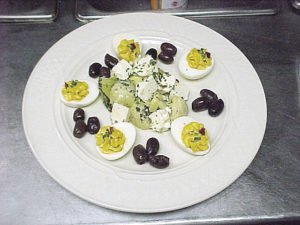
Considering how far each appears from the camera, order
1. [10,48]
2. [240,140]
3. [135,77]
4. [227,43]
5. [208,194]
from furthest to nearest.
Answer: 1. [10,48]
2. [227,43]
3. [135,77]
4. [240,140]
5. [208,194]

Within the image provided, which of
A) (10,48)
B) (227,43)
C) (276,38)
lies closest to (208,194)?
(227,43)

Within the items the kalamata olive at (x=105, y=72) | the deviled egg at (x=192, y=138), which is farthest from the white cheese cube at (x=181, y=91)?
the kalamata olive at (x=105, y=72)

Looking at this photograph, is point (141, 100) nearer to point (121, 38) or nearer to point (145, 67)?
point (145, 67)

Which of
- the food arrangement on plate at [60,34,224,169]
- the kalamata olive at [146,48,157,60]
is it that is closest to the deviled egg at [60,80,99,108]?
the food arrangement on plate at [60,34,224,169]

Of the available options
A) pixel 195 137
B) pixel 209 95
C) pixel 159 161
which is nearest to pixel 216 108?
pixel 209 95

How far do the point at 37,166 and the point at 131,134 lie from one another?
1.02ft

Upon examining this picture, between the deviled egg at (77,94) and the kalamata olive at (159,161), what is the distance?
0.95ft

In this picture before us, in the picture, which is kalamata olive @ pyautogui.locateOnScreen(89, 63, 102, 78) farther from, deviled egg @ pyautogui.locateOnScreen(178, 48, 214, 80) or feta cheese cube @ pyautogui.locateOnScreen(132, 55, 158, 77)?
deviled egg @ pyautogui.locateOnScreen(178, 48, 214, 80)

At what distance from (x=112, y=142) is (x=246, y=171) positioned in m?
0.42

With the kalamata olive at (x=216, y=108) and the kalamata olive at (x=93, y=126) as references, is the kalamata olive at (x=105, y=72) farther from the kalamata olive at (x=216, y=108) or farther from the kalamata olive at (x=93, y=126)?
the kalamata olive at (x=216, y=108)

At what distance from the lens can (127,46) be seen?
57.4 inches

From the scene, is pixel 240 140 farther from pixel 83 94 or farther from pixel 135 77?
pixel 83 94

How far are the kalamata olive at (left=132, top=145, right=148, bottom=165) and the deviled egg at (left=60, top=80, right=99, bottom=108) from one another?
24cm

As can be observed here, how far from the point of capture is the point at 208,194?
1183 millimetres
